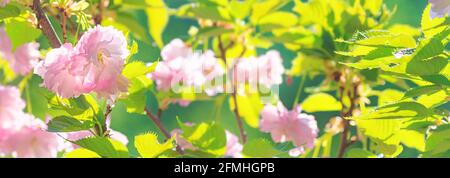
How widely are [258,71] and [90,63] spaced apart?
0.54 m

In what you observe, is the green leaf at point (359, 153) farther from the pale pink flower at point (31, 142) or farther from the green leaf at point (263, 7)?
the pale pink flower at point (31, 142)

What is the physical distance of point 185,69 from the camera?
45.8 inches

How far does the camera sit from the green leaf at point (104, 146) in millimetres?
744

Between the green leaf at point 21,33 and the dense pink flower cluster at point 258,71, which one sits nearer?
the green leaf at point 21,33

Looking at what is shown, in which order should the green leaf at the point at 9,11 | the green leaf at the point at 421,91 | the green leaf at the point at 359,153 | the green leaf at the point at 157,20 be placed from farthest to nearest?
the green leaf at the point at 157,20 < the green leaf at the point at 359,153 < the green leaf at the point at 9,11 < the green leaf at the point at 421,91

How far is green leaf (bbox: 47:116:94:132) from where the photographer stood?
0.74 metres

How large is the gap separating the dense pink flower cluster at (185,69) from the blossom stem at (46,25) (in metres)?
0.38

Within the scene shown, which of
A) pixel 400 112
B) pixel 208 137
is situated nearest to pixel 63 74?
pixel 208 137

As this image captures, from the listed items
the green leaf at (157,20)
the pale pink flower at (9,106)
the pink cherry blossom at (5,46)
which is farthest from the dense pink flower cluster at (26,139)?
the green leaf at (157,20)

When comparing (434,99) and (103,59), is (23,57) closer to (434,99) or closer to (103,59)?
(103,59)

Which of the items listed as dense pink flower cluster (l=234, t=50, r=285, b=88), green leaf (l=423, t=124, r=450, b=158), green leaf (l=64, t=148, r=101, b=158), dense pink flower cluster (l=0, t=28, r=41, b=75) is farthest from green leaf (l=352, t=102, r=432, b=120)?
dense pink flower cluster (l=0, t=28, r=41, b=75)

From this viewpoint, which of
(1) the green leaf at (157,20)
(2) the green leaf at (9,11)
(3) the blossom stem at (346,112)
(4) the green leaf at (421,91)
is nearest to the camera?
(4) the green leaf at (421,91)

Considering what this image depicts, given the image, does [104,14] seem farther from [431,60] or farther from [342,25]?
[431,60]
